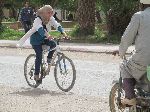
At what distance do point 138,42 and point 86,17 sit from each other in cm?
1943

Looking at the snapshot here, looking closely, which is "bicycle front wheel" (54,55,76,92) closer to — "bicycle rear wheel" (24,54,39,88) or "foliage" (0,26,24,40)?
"bicycle rear wheel" (24,54,39,88)

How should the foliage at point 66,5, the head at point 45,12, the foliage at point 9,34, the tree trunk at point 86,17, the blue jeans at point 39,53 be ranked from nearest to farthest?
the head at point 45,12
the blue jeans at point 39,53
the tree trunk at point 86,17
the foliage at point 9,34
the foliage at point 66,5

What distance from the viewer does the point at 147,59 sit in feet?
19.3

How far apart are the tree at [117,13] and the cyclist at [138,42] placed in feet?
62.1

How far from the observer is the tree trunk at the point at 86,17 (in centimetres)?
2514

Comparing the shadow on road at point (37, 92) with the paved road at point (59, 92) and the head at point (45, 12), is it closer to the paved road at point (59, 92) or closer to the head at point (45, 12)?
the paved road at point (59, 92)

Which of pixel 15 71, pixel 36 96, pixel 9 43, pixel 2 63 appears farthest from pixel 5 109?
pixel 9 43

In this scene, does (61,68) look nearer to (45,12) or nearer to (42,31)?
(42,31)

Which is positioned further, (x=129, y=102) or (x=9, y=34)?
(x=9, y=34)

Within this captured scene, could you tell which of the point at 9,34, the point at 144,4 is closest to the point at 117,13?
the point at 9,34

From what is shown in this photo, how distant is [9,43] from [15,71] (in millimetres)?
10075

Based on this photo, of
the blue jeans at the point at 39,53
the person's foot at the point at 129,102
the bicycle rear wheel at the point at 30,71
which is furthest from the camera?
the bicycle rear wheel at the point at 30,71

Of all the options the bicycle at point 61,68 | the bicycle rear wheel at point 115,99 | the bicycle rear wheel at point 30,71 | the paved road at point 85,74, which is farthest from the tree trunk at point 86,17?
the bicycle rear wheel at point 115,99

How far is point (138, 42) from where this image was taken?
590cm
